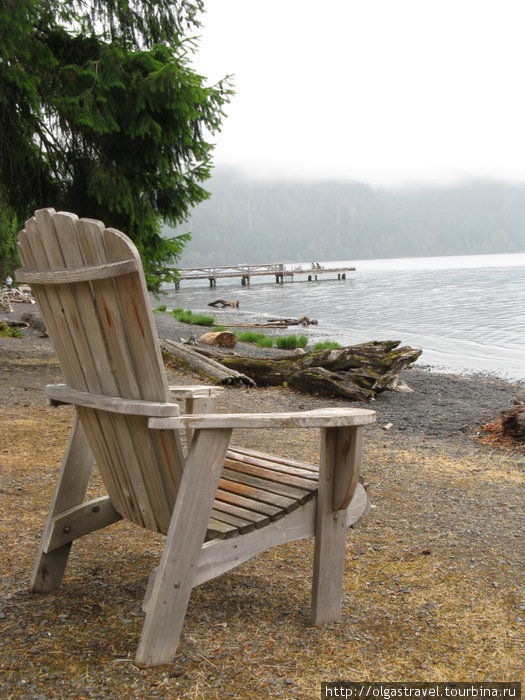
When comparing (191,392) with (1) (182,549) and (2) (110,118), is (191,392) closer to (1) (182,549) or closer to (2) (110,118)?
(1) (182,549)

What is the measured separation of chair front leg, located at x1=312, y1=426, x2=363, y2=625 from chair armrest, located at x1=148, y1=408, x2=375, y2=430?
80 mm

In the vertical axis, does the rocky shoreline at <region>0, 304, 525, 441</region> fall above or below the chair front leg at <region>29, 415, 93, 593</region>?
below

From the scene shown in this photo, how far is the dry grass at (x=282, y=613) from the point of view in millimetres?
2002

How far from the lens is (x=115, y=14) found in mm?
8742

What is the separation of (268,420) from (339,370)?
22.8 ft

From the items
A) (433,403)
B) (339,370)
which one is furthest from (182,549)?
(339,370)

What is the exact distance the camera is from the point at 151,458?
2105 millimetres

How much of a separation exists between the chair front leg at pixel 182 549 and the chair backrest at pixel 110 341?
10 cm

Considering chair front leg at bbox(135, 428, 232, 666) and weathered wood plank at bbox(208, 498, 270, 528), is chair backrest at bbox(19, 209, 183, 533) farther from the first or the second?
weathered wood plank at bbox(208, 498, 270, 528)

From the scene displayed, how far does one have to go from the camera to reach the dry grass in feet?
6.57

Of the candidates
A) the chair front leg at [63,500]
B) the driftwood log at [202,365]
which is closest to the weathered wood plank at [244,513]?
the chair front leg at [63,500]

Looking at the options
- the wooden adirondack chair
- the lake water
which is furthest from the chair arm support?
the lake water

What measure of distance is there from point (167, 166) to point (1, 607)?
276 inches

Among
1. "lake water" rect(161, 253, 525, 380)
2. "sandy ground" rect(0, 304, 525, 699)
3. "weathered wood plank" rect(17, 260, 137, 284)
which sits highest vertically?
"weathered wood plank" rect(17, 260, 137, 284)
